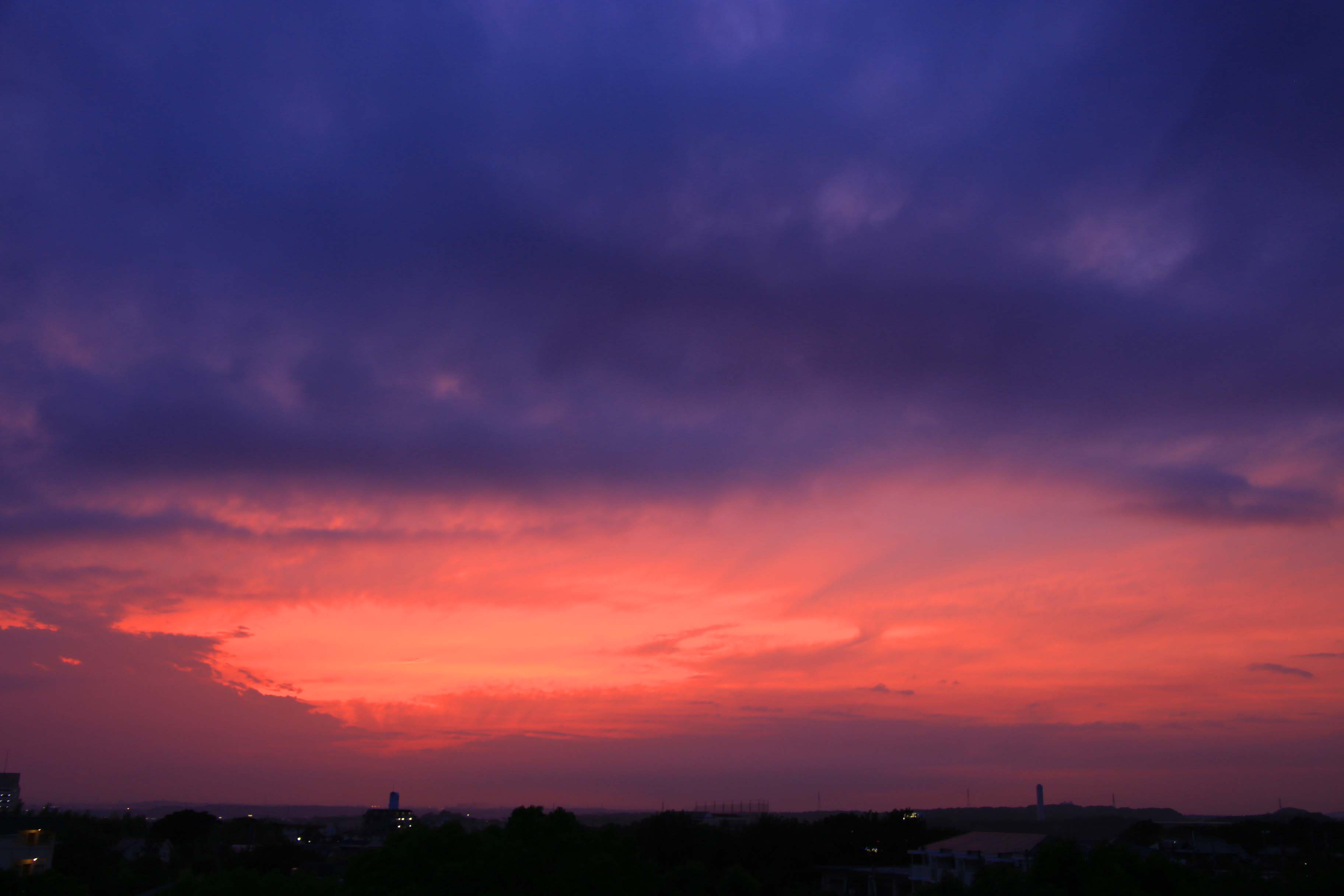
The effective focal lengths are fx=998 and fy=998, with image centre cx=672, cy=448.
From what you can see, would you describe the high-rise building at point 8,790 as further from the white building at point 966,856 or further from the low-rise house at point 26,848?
the white building at point 966,856

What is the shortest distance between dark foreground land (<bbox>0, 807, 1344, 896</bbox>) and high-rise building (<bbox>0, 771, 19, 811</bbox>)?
6.70 metres

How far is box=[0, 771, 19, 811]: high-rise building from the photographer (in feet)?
395

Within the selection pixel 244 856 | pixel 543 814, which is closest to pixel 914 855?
pixel 543 814

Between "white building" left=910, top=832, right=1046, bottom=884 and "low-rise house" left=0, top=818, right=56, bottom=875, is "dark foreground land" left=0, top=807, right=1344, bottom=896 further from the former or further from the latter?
"white building" left=910, top=832, right=1046, bottom=884

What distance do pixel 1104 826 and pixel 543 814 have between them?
13228 cm

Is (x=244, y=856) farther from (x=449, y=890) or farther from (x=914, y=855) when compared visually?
(x=449, y=890)

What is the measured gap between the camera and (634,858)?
136 ft

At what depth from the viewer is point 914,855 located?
76938 mm

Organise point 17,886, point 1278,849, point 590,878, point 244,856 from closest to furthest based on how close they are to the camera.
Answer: point 590,878
point 17,886
point 1278,849
point 244,856

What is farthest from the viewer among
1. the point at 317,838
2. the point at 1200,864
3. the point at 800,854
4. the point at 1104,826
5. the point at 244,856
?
the point at 1104,826

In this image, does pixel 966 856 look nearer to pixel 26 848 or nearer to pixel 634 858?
pixel 634 858

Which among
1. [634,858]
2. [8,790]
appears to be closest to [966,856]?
[634,858]

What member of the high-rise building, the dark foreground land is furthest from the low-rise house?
the high-rise building

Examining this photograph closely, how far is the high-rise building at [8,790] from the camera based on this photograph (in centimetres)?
12050
